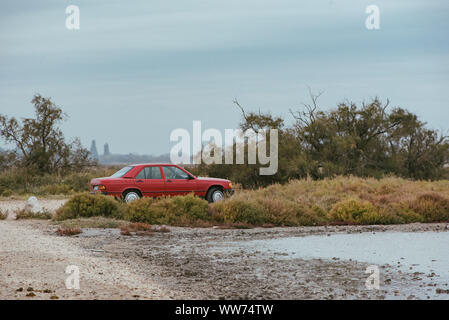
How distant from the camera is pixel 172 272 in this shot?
11250 mm

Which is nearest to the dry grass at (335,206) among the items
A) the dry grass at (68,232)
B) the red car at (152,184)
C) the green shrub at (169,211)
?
the green shrub at (169,211)

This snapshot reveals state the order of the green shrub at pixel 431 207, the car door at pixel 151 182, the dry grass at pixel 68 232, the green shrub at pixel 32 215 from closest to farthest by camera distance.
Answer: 1. the dry grass at pixel 68 232
2. the green shrub at pixel 32 215
3. the car door at pixel 151 182
4. the green shrub at pixel 431 207

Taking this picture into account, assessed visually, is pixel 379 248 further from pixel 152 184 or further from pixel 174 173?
pixel 174 173

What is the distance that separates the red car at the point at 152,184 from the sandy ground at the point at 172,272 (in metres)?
5.03

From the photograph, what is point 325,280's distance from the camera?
10523mm

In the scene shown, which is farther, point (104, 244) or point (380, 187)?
point (380, 187)

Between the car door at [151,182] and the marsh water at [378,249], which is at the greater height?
the car door at [151,182]

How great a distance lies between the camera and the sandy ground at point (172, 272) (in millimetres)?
9383

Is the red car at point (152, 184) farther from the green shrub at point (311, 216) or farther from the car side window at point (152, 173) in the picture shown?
the green shrub at point (311, 216)

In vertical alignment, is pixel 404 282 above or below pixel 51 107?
below

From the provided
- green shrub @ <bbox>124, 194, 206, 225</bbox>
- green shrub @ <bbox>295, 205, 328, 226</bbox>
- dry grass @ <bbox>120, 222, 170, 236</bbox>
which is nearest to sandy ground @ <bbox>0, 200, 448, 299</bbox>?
dry grass @ <bbox>120, 222, 170, 236</bbox>
